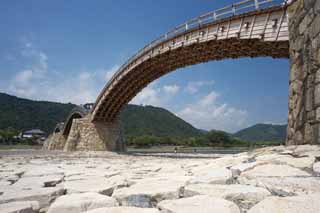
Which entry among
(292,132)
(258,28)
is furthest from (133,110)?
(292,132)

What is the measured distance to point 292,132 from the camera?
15.1 ft

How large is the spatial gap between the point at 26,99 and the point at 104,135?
7674 cm

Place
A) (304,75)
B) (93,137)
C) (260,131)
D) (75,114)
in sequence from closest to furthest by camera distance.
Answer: (304,75) < (93,137) < (75,114) < (260,131)

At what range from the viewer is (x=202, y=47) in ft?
46.0

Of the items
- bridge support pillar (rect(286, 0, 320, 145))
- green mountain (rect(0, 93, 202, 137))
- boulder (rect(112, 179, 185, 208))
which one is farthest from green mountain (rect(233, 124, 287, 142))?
boulder (rect(112, 179, 185, 208))

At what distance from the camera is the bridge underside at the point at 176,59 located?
11609 mm

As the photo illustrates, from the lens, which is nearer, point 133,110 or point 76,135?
point 76,135

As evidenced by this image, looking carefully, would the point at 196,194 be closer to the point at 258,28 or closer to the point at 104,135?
the point at 258,28

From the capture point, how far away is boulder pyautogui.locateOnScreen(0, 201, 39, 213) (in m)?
1.68

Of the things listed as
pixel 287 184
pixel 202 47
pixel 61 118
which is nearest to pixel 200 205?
pixel 287 184

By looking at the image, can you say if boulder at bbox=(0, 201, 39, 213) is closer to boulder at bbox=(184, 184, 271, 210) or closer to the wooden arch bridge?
boulder at bbox=(184, 184, 271, 210)

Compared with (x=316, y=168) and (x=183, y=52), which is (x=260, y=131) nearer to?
(x=183, y=52)

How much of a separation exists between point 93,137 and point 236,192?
22.5m

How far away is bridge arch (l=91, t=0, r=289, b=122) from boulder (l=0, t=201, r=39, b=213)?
1033 centimetres
